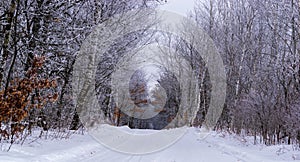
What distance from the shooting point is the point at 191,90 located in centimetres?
3244

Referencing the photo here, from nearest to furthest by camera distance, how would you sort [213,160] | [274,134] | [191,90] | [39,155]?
1. [39,155]
2. [213,160]
3. [274,134]
4. [191,90]

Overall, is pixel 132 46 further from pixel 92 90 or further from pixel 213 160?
pixel 213 160

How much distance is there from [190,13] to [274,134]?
866 inches

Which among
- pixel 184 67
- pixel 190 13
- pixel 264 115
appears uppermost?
pixel 190 13

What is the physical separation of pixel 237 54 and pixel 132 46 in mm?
13760

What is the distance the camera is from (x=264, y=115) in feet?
46.4

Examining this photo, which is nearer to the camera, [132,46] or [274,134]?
[274,134]

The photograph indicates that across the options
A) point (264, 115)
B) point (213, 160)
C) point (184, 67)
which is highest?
point (184, 67)

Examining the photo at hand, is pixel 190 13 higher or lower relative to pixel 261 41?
higher

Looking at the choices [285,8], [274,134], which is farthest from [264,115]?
[285,8]

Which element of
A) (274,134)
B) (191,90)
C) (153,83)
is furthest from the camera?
(153,83)

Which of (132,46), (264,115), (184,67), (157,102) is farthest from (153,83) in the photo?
(264,115)

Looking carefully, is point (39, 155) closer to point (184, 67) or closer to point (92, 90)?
point (92, 90)

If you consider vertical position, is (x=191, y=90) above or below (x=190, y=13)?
below
